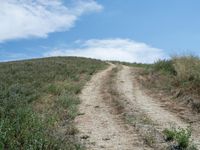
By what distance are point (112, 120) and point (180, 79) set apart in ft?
26.3

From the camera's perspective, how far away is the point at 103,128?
1182 centimetres

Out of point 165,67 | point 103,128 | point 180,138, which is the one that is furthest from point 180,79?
point 180,138

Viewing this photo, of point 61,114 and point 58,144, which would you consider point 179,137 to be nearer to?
point 58,144

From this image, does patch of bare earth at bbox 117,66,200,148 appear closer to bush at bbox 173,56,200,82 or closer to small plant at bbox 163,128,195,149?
small plant at bbox 163,128,195,149

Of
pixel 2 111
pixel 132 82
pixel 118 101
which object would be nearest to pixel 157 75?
pixel 132 82

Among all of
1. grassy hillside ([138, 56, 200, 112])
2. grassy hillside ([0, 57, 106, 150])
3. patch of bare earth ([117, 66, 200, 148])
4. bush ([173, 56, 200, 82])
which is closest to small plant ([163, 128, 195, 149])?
patch of bare earth ([117, 66, 200, 148])

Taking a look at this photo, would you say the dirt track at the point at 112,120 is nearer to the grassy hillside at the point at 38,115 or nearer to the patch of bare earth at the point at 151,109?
the patch of bare earth at the point at 151,109

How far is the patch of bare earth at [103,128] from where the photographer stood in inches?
392

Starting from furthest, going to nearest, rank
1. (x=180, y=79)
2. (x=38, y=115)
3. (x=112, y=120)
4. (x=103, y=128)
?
1. (x=180, y=79)
2. (x=112, y=120)
3. (x=38, y=115)
4. (x=103, y=128)

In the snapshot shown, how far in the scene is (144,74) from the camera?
2811cm

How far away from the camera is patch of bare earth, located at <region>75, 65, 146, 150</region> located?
9.95 metres

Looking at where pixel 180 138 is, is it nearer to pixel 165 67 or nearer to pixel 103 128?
pixel 103 128

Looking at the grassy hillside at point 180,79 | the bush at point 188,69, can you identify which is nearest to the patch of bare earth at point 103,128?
the grassy hillside at point 180,79

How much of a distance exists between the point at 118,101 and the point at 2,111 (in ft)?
18.4
